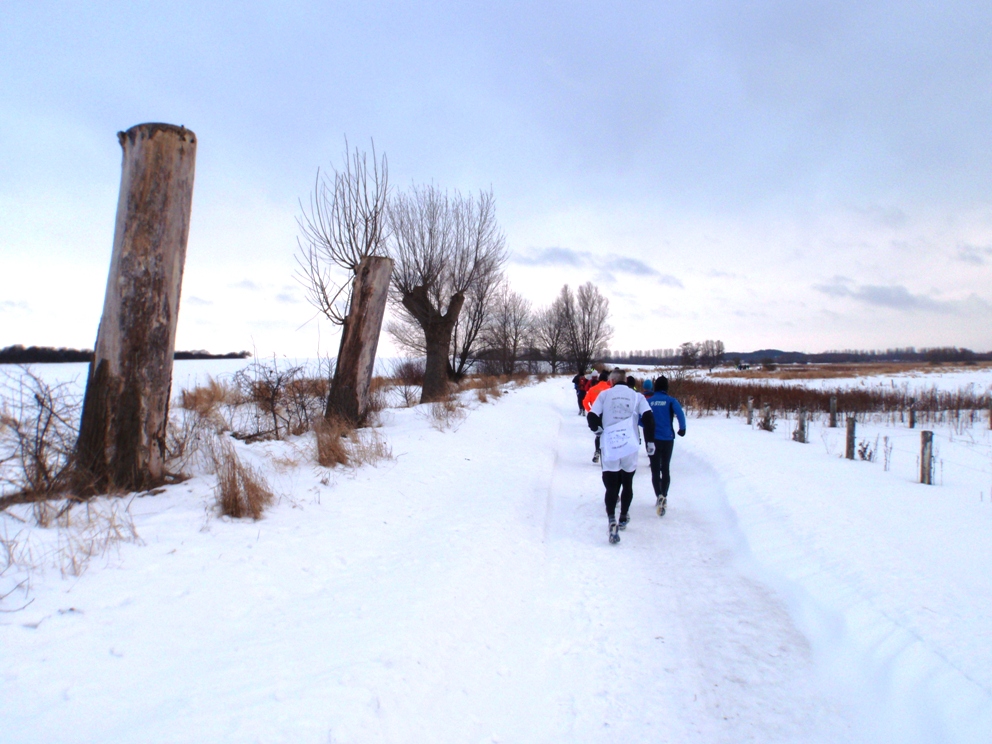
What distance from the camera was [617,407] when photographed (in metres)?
5.82

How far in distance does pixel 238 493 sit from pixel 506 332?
40.9 meters

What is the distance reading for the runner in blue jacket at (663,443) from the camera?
6609mm

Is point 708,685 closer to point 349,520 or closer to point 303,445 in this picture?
point 349,520

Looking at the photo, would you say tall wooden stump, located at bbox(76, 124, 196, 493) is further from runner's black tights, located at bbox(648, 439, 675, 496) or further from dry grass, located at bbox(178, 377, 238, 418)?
Answer: runner's black tights, located at bbox(648, 439, 675, 496)

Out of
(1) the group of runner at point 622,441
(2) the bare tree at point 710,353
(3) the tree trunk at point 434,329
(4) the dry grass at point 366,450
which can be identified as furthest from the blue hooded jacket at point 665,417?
(2) the bare tree at point 710,353

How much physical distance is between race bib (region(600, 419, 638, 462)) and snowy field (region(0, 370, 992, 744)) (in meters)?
0.96

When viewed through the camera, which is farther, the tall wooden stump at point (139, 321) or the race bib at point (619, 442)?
the race bib at point (619, 442)

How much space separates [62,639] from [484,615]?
2462mm

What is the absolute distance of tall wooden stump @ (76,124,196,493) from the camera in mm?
4469

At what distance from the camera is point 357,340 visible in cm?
917

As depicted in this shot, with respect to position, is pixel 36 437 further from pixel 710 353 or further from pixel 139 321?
pixel 710 353

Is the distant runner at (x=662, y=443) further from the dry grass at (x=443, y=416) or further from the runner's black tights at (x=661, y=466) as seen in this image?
the dry grass at (x=443, y=416)

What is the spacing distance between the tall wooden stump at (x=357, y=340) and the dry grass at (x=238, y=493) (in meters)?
4.29

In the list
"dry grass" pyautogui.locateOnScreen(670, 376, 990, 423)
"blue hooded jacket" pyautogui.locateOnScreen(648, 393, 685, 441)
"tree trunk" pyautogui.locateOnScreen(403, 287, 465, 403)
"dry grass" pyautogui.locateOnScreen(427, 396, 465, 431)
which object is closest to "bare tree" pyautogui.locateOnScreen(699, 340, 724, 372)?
"dry grass" pyautogui.locateOnScreen(670, 376, 990, 423)
